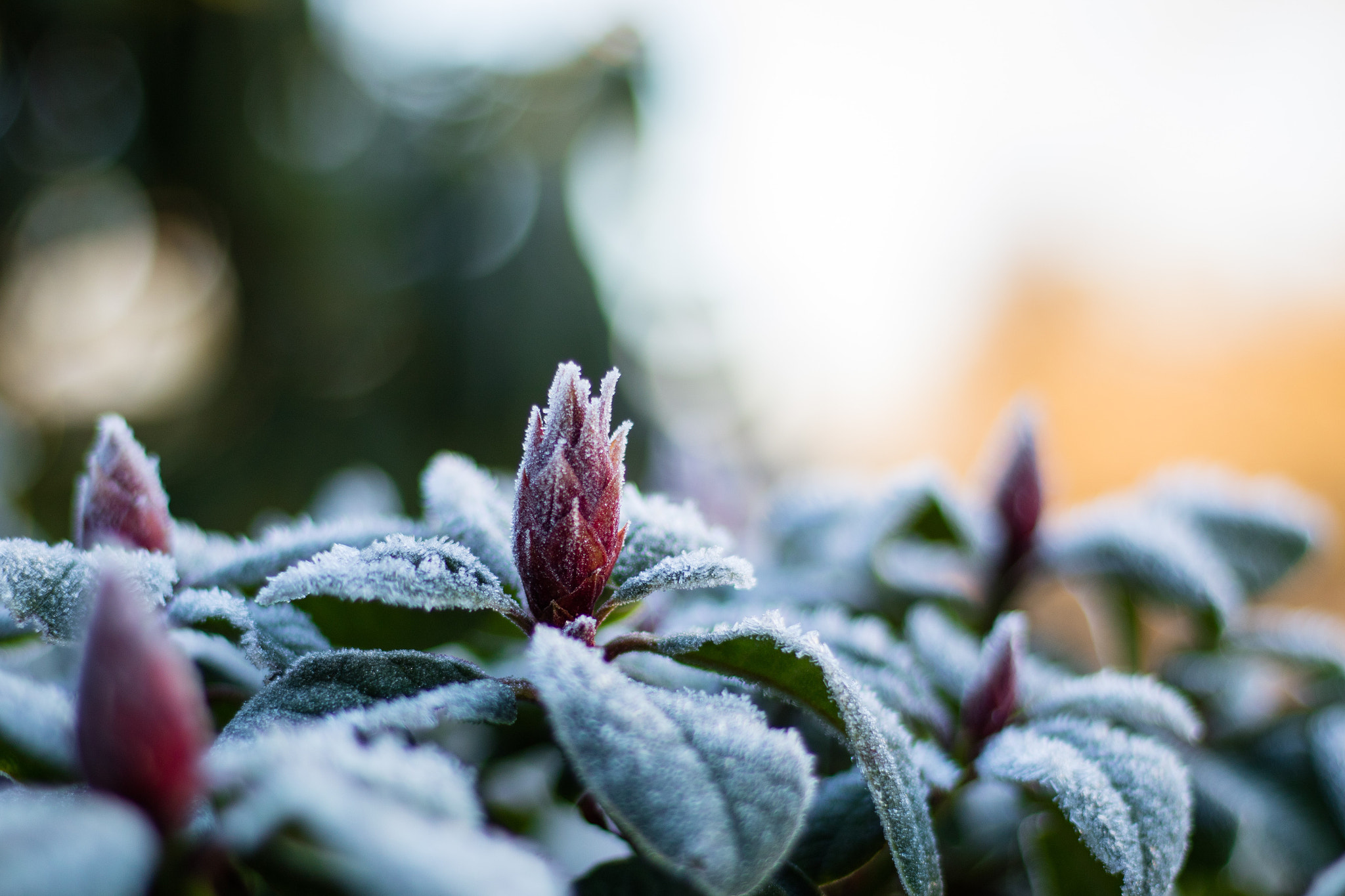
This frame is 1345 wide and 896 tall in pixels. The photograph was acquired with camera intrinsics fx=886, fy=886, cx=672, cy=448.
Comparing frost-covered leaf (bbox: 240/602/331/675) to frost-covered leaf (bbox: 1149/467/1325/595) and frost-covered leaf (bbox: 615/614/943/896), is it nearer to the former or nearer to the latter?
frost-covered leaf (bbox: 615/614/943/896)

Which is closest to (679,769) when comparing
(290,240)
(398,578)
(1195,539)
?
(398,578)

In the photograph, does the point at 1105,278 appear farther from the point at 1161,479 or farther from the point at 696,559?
the point at 696,559

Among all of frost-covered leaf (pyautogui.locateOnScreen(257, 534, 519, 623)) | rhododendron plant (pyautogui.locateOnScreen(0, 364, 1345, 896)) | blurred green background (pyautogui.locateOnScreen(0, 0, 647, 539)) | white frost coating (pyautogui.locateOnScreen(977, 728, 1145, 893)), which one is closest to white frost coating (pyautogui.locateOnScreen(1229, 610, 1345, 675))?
rhododendron plant (pyautogui.locateOnScreen(0, 364, 1345, 896))

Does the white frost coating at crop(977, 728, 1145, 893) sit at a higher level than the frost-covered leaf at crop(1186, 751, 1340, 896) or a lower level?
higher

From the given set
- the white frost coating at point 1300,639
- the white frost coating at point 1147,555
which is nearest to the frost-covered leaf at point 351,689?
the white frost coating at point 1147,555

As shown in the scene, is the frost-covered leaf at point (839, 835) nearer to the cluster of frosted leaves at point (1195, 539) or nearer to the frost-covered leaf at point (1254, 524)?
the cluster of frosted leaves at point (1195, 539)

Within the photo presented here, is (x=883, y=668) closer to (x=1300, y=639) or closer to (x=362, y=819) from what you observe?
(x=362, y=819)
